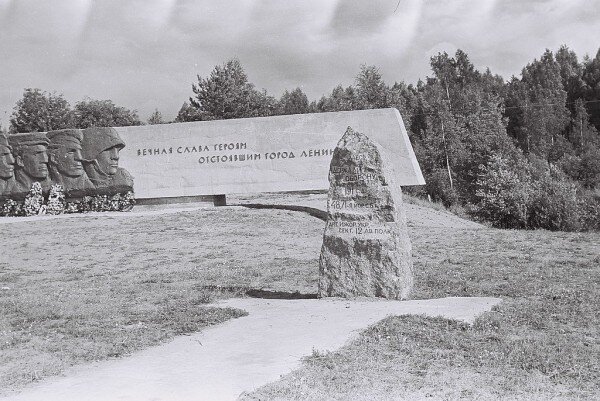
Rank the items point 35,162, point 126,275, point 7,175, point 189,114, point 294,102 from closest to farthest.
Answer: point 126,275
point 35,162
point 7,175
point 189,114
point 294,102

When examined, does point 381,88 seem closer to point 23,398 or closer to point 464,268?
point 464,268

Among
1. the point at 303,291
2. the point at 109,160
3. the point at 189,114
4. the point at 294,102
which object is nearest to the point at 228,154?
the point at 109,160

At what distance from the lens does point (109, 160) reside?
22156mm

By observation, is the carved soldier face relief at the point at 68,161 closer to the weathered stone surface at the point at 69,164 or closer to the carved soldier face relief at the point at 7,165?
the weathered stone surface at the point at 69,164

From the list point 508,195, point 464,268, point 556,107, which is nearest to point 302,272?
point 464,268

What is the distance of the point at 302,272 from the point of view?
36.8 ft

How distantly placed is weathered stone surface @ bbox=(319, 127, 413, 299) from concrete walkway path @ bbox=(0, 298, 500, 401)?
1.03 feet

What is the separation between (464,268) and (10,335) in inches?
281

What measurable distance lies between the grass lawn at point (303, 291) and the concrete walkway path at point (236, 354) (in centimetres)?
23

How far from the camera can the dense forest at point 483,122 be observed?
22.2 metres

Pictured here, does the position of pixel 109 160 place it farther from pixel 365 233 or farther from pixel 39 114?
pixel 39 114

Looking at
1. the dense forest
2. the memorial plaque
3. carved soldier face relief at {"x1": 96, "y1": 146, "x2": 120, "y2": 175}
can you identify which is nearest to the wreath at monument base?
the memorial plaque

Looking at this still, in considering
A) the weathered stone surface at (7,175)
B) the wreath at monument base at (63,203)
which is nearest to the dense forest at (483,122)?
the wreath at monument base at (63,203)

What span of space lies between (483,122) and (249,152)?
22085 mm
